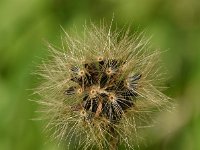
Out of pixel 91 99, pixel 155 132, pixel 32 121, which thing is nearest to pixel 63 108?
pixel 91 99

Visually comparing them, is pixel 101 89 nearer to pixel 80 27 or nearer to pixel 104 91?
pixel 104 91

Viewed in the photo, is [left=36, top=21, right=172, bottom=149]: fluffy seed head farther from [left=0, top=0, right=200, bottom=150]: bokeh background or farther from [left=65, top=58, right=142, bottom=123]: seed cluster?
[left=0, top=0, right=200, bottom=150]: bokeh background

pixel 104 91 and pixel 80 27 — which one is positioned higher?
pixel 80 27

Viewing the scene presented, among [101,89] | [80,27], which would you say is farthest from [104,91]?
[80,27]

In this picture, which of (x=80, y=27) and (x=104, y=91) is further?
(x=80, y=27)

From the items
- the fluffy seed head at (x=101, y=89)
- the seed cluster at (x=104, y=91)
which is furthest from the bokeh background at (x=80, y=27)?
the seed cluster at (x=104, y=91)

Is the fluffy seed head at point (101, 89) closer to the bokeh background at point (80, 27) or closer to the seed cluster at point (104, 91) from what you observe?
the seed cluster at point (104, 91)

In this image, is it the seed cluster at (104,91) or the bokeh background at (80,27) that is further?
the bokeh background at (80,27)
